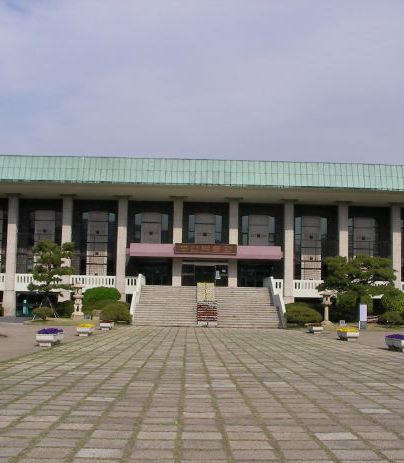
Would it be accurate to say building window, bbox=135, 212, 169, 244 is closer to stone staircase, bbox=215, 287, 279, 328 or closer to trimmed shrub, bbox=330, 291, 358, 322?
stone staircase, bbox=215, 287, 279, 328

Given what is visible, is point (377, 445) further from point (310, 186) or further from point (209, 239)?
point (209, 239)

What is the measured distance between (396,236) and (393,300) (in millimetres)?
10395

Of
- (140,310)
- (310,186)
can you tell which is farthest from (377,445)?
(310,186)

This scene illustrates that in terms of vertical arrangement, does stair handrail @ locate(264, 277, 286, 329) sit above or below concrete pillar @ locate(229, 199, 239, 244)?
below

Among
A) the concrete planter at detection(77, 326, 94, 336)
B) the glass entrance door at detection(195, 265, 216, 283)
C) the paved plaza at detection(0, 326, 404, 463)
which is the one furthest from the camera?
the glass entrance door at detection(195, 265, 216, 283)

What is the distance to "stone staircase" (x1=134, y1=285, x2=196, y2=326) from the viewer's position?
3572 cm

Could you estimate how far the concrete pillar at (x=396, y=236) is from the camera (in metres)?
45.9

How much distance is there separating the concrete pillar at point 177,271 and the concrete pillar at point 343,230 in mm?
13175

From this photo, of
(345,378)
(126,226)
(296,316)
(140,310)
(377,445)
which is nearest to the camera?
(377,445)

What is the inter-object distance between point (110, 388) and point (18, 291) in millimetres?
38251

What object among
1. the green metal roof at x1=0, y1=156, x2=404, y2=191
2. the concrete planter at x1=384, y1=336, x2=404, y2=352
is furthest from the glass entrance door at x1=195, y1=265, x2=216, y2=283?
the concrete planter at x1=384, y1=336, x2=404, y2=352

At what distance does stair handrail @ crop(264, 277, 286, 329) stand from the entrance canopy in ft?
8.05

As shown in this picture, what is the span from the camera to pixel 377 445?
19.0ft

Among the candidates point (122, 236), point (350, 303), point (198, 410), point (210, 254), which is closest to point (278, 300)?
point (350, 303)
